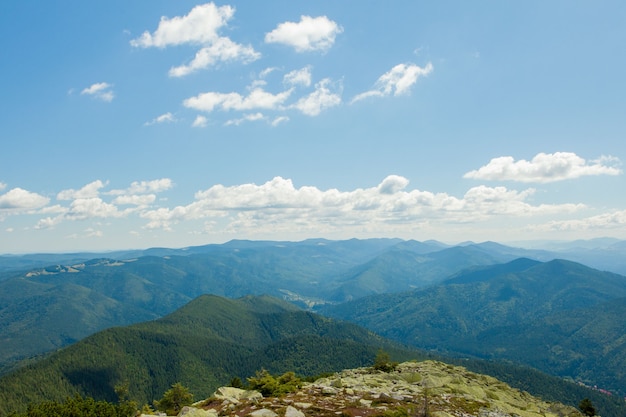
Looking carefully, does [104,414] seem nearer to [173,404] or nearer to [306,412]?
[173,404]

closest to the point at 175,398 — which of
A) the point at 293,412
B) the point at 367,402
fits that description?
the point at 367,402

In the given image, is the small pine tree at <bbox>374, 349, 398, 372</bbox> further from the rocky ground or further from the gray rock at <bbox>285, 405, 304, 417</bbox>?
the gray rock at <bbox>285, 405, 304, 417</bbox>

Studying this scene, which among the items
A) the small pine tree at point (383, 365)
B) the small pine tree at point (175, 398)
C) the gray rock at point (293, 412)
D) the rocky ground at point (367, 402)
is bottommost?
the small pine tree at point (175, 398)

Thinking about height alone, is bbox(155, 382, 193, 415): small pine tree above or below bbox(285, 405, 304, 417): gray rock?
below

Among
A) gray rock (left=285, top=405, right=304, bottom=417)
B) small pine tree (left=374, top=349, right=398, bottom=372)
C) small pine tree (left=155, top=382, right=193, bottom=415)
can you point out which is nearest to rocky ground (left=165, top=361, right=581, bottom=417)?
gray rock (left=285, top=405, right=304, bottom=417)

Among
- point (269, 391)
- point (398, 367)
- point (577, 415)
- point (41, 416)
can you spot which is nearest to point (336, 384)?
point (269, 391)

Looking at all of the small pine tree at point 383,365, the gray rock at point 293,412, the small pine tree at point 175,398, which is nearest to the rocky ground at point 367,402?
the gray rock at point 293,412

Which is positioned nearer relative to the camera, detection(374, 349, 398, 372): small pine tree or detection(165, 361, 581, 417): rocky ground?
detection(165, 361, 581, 417): rocky ground

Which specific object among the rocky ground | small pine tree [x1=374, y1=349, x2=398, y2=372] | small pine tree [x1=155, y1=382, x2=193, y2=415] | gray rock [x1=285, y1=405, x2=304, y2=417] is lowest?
small pine tree [x1=155, y1=382, x2=193, y2=415]

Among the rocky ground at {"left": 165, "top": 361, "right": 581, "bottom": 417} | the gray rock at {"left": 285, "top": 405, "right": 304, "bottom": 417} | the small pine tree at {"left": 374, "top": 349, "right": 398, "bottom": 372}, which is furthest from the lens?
the small pine tree at {"left": 374, "top": 349, "right": 398, "bottom": 372}

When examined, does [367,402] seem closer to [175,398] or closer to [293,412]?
[293,412]

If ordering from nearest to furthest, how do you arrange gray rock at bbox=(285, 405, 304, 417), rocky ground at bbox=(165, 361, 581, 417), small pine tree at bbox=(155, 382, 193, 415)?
gray rock at bbox=(285, 405, 304, 417) → rocky ground at bbox=(165, 361, 581, 417) → small pine tree at bbox=(155, 382, 193, 415)

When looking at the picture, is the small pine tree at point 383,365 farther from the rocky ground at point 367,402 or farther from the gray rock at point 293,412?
the gray rock at point 293,412

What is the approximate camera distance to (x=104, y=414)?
7619cm
